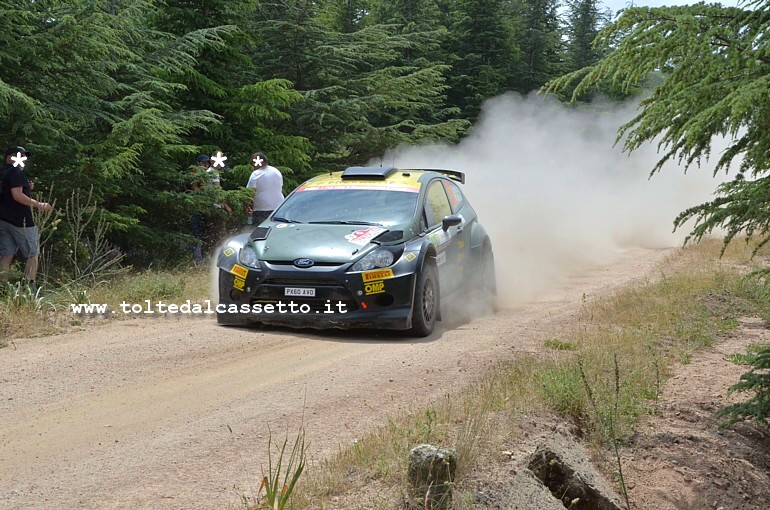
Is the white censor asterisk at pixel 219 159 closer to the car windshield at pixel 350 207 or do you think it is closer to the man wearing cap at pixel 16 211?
the car windshield at pixel 350 207

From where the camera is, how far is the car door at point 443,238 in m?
10.5

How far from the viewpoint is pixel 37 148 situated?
40.0 feet

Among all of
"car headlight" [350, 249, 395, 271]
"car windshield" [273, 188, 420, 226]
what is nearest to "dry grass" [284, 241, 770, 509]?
"car headlight" [350, 249, 395, 271]

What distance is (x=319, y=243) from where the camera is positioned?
9758 millimetres

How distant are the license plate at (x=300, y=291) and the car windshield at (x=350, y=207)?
1301mm

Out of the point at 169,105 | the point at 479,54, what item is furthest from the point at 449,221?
the point at 479,54

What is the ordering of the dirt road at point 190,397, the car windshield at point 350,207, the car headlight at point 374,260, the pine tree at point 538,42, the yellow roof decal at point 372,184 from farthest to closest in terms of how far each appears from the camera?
1. the pine tree at point 538,42
2. the yellow roof decal at point 372,184
3. the car windshield at point 350,207
4. the car headlight at point 374,260
5. the dirt road at point 190,397

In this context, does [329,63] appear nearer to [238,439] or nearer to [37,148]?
[37,148]

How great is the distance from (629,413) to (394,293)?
2.95 m

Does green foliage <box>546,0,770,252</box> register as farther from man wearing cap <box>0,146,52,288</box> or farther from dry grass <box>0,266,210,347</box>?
man wearing cap <box>0,146,52,288</box>

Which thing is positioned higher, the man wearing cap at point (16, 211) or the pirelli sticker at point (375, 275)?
the man wearing cap at point (16, 211)

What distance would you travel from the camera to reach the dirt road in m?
4.99

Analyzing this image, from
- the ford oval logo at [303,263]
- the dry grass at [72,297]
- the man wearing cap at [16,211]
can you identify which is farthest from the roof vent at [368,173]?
the man wearing cap at [16,211]

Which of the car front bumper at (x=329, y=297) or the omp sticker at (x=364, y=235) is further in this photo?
the omp sticker at (x=364, y=235)
